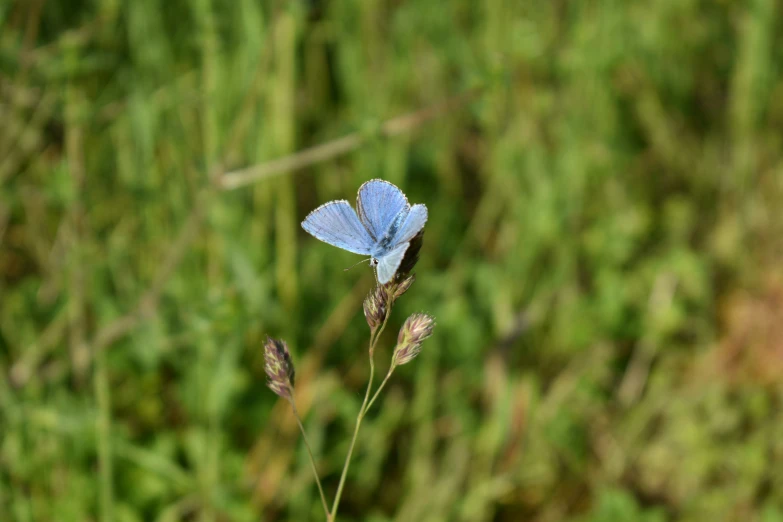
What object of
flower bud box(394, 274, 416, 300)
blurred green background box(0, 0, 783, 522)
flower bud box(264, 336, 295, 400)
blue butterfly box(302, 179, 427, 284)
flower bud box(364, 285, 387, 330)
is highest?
blue butterfly box(302, 179, 427, 284)

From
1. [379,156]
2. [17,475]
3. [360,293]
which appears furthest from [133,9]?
[17,475]

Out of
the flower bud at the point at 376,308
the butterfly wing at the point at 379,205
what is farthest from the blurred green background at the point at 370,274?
the flower bud at the point at 376,308

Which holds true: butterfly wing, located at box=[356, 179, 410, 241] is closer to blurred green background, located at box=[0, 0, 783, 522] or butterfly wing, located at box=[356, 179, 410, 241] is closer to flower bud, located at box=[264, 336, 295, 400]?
flower bud, located at box=[264, 336, 295, 400]

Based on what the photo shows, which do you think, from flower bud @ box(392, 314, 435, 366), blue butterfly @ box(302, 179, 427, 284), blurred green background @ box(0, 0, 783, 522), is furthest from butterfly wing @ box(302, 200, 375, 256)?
blurred green background @ box(0, 0, 783, 522)

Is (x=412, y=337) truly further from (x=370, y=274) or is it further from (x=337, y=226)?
(x=370, y=274)

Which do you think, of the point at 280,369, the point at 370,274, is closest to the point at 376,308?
the point at 280,369

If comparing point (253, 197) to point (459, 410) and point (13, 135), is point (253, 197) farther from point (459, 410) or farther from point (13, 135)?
point (459, 410)

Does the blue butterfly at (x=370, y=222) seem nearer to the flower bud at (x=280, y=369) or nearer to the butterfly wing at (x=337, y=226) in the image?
the butterfly wing at (x=337, y=226)
